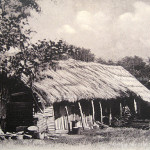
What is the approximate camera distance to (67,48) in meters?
8.63

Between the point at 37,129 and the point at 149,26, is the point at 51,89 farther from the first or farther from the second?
the point at 149,26

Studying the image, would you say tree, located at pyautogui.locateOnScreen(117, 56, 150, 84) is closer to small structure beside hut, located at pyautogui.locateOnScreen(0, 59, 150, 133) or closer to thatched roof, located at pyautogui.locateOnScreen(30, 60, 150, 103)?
thatched roof, located at pyautogui.locateOnScreen(30, 60, 150, 103)

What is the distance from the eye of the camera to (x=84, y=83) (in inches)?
607

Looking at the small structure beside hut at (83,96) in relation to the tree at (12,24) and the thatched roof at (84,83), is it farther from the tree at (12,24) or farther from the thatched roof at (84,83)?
the tree at (12,24)

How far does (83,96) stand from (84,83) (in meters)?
1.44

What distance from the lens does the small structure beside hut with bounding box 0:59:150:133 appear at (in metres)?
12.8

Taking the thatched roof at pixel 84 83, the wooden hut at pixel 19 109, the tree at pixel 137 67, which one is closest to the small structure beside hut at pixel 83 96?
the thatched roof at pixel 84 83

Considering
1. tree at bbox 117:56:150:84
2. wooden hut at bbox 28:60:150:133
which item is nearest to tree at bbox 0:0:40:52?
wooden hut at bbox 28:60:150:133

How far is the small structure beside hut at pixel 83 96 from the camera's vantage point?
1280 cm

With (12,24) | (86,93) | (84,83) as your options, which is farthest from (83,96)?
(12,24)

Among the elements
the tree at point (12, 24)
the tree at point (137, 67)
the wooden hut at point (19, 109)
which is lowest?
the wooden hut at point (19, 109)

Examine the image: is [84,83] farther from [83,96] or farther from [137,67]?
[137,67]

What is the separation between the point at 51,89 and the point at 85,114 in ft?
11.7

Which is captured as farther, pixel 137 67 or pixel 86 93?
pixel 137 67
